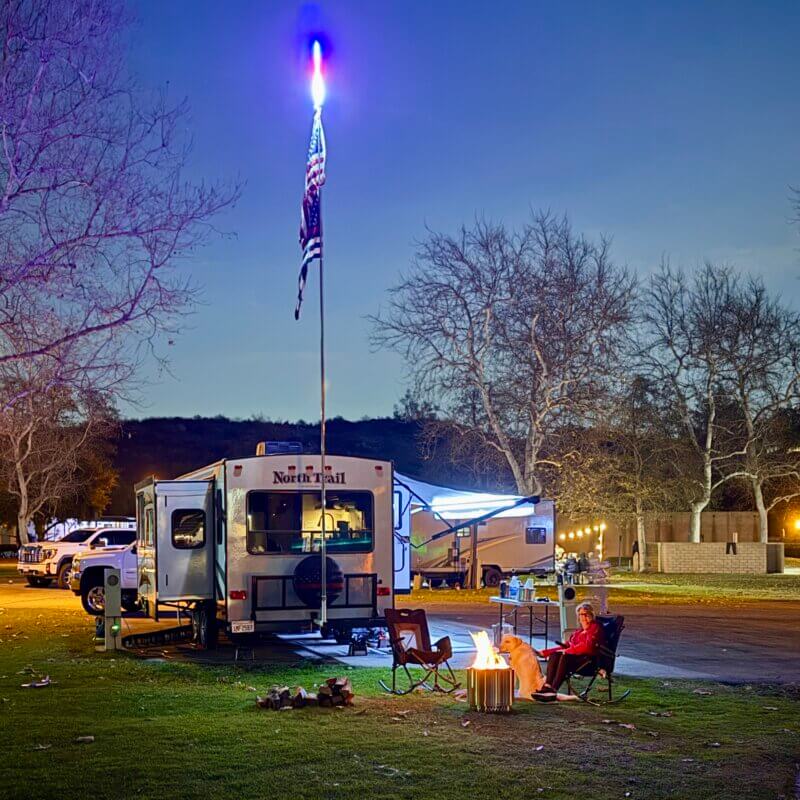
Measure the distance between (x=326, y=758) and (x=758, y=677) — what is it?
6593mm

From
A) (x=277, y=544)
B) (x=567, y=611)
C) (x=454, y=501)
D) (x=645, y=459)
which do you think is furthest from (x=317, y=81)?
(x=645, y=459)

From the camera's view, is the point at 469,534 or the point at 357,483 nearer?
the point at 357,483

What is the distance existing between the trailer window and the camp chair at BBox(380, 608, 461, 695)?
2805 mm

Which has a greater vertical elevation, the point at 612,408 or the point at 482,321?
the point at 482,321

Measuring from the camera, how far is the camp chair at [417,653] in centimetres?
1100

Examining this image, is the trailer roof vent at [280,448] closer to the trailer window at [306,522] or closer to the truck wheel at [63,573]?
the trailer window at [306,522]

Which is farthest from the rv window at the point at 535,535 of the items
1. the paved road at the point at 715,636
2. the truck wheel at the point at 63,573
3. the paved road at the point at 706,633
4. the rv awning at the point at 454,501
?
the truck wheel at the point at 63,573

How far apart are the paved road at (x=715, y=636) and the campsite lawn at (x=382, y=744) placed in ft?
5.55

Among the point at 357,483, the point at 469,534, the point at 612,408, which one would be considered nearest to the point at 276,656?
the point at 357,483

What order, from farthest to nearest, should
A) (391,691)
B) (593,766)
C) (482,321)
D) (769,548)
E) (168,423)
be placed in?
(168,423)
(769,548)
(482,321)
(391,691)
(593,766)

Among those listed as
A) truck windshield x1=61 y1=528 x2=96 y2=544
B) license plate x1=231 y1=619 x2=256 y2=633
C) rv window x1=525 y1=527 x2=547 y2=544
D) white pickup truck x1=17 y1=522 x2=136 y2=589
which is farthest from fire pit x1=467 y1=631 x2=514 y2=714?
truck windshield x1=61 y1=528 x2=96 y2=544

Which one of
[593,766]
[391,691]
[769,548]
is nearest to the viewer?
[593,766]

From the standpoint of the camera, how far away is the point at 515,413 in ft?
103

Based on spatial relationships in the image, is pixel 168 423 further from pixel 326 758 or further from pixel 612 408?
pixel 326 758
